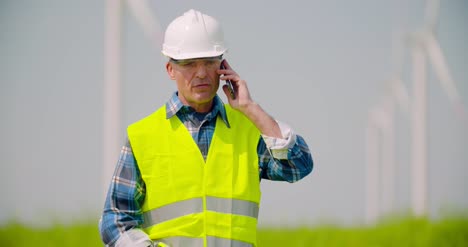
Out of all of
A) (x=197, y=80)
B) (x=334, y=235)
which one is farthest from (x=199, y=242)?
(x=334, y=235)

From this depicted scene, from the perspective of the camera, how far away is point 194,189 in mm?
4738

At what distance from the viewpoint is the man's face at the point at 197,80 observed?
4742 millimetres

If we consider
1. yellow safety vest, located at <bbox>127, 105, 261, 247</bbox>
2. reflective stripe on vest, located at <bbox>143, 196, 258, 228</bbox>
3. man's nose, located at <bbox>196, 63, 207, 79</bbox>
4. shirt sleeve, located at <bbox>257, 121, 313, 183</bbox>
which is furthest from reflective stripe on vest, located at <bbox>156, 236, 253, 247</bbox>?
man's nose, located at <bbox>196, 63, 207, 79</bbox>

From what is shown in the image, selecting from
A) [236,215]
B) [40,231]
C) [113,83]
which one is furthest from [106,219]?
[40,231]

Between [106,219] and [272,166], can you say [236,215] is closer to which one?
[272,166]

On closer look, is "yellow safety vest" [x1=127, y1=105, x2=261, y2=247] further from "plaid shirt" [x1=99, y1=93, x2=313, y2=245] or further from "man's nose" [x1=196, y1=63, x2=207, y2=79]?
"man's nose" [x1=196, y1=63, x2=207, y2=79]

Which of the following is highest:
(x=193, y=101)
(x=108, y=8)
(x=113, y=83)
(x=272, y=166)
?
(x=108, y=8)

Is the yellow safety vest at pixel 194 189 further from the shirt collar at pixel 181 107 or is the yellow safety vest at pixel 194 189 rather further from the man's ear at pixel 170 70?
the man's ear at pixel 170 70

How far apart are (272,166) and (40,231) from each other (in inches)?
336

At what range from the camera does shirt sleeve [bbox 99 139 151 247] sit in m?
4.70

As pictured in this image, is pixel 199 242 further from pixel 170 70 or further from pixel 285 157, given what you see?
pixel 170 70

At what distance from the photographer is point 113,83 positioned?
34.3 ft

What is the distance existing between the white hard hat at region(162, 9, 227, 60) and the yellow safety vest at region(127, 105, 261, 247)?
0.39 meters

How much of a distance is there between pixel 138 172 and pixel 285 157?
2.43ft
